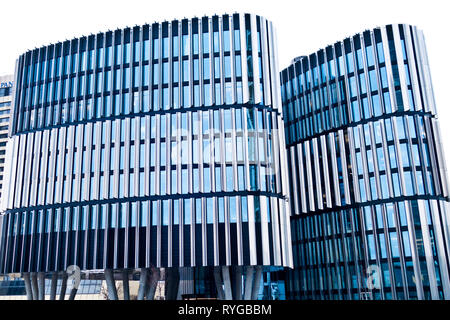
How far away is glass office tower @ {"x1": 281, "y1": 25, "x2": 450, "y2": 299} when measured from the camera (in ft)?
190

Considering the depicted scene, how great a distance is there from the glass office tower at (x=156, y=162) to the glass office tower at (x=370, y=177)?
45.8 ft

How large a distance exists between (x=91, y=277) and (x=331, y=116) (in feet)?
138

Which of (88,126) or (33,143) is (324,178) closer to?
(88,126)

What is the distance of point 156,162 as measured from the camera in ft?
179

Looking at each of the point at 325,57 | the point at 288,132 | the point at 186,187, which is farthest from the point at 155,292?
the point at 325,57

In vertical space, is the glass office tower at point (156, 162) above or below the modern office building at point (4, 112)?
below

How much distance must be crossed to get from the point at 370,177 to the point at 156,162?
29749mm

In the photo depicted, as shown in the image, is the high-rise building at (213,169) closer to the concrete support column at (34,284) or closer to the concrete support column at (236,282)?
the concrete support column at (236,282)

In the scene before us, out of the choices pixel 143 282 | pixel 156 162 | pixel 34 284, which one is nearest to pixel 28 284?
pixel 34 284

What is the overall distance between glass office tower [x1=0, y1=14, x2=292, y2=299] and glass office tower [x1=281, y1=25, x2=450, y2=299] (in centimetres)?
1396

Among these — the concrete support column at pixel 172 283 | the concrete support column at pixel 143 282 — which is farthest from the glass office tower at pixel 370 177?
the concrete support column at pixel 143 282

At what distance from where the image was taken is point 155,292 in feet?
188

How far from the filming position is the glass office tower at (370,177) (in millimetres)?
57938

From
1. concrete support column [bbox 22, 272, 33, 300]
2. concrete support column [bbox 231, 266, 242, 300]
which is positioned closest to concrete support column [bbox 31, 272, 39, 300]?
concrete support column [bbox 22, 272, 33, 300]
